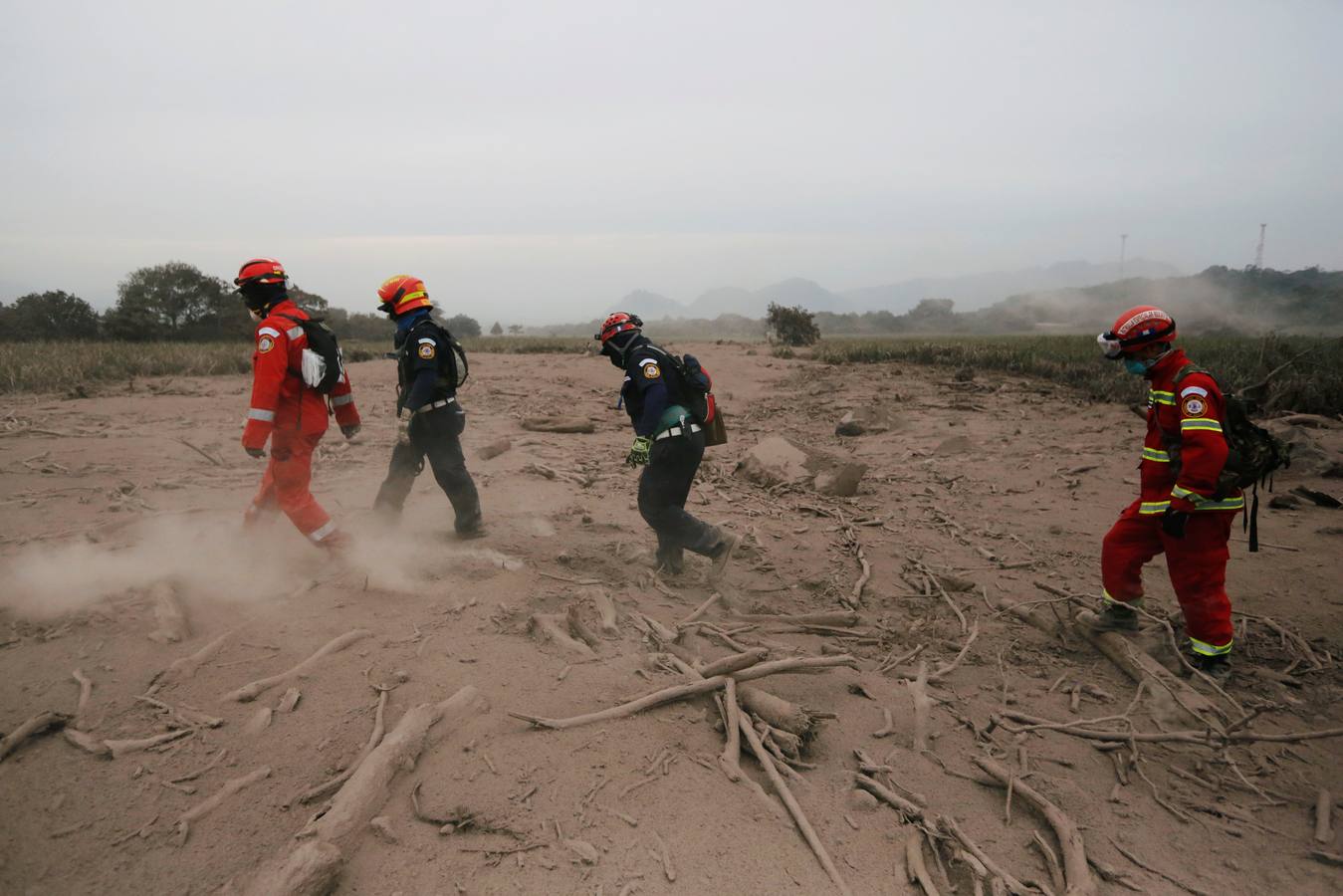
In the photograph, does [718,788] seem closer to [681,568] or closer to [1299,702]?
[681,568]

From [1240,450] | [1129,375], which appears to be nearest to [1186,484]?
[1240,450]

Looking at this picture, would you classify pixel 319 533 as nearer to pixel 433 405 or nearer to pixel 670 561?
pixel 433 405

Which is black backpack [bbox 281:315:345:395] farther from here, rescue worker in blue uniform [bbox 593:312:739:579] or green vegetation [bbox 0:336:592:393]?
green vegetation [bbox 0:336:592:393]

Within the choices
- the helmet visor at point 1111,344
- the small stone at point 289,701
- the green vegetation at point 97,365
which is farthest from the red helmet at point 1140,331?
the green vegetation at point 97,365

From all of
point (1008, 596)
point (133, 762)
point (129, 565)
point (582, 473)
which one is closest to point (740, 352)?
point (582, 473)

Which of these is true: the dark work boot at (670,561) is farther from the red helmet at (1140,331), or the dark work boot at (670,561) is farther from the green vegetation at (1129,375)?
the green vegetation at (1129,375)

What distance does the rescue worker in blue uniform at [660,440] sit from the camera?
5254 millimetres

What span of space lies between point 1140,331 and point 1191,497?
102 cm

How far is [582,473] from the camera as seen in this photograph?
28.8 feet

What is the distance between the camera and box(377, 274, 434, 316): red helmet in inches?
227

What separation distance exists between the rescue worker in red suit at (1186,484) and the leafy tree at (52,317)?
37290 mm

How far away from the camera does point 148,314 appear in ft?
105

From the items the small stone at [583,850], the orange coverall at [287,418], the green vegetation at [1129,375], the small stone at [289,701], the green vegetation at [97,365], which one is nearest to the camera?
the small stone at [583,850]

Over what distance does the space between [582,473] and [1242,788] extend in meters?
6.68
